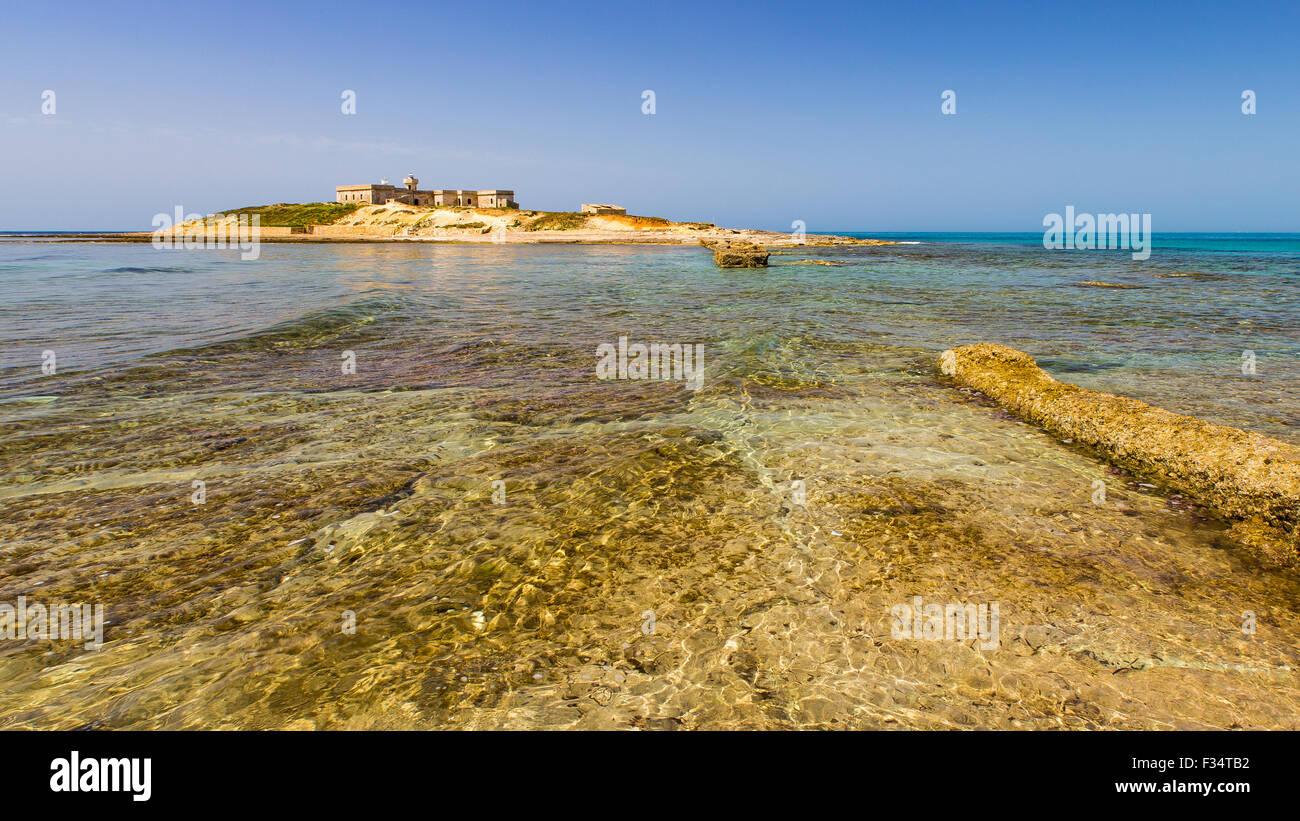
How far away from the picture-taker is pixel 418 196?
136m

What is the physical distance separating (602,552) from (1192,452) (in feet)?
23.4

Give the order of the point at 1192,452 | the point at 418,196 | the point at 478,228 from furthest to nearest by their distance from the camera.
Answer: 1. the point at 418,196
2. the point at 478,228
3. the point at 1192,452

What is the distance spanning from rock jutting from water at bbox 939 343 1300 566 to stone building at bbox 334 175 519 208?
5494 inches

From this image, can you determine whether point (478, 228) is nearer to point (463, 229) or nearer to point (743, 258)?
point (463, 229)

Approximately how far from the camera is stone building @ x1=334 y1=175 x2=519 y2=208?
436 feet

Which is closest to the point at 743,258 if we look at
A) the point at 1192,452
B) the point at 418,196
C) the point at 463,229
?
the point at 1192,452

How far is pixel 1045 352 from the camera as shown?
15.1 metres

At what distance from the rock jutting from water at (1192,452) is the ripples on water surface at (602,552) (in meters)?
0.43

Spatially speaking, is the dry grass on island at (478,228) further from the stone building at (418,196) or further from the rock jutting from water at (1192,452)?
the rock jutting from water at (1192,452)

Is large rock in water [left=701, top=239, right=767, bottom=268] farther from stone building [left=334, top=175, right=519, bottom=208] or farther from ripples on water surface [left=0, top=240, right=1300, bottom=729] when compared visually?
stone building [left=334, top=175, right=519, bottom=208]

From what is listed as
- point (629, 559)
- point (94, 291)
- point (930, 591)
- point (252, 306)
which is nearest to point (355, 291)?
point (252, 306)

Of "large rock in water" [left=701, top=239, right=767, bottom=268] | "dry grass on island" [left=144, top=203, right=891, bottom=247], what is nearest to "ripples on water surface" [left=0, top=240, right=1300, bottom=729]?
"large rock in water" [left=701, top=239, right=767, bottom=268]
